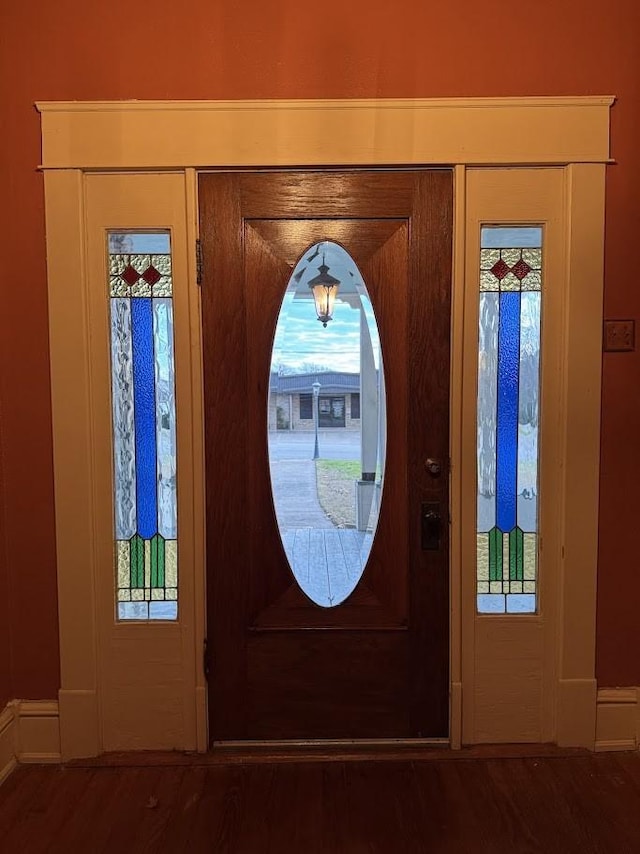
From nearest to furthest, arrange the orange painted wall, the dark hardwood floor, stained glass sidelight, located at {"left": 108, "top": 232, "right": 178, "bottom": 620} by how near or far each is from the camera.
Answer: the dark hardwood floor
the orange painted wall
stained glass sidelight, located at {"left": 108, "top": 232, "right": 178, "bottom": 620}

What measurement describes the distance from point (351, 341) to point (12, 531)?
133 centimetres

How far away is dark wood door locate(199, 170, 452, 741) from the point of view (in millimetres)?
2113

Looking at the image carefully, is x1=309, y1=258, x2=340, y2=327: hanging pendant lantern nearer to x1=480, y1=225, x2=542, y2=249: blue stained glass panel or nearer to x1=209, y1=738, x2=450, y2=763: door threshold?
x1=480, y1=225, x2=542, y2=249: blue stained glass panel

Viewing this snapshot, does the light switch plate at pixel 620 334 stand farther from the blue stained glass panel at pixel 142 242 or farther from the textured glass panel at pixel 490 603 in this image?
the blue stained glass panel at pixel 142 242

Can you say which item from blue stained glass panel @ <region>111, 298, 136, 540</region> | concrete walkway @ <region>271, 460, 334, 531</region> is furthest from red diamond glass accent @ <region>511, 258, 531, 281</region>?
blue stained glass panel @ <region>111, 298, 136, 540</region>

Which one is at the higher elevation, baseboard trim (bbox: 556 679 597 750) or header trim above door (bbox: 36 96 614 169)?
header trim above door (bbox: 36 96 614 169)

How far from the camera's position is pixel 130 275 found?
84.4 inches

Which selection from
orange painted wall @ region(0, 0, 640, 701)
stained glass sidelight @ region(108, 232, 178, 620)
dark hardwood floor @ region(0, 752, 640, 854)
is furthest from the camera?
stained glass sidelight @ region(108, 232, 178, 620)

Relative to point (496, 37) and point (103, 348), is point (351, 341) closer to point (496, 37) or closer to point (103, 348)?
point (103, 348)

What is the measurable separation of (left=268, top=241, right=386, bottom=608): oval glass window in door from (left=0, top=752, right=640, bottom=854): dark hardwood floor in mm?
602

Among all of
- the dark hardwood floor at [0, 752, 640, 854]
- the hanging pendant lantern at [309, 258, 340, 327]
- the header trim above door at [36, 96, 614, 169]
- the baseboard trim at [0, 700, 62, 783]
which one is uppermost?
the header trim above door at [36, 96, 614, 169]

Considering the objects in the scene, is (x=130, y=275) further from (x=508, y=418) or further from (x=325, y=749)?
(x=325, y=749)

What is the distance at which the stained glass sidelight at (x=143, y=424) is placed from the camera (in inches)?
84.2

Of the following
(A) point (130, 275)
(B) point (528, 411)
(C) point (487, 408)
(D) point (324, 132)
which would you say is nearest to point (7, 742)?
(A) point (130, 275)
